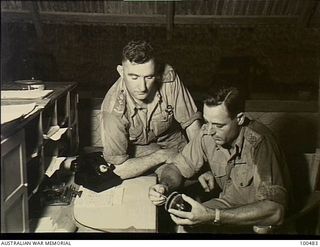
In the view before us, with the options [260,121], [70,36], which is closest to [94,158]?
[70,36]

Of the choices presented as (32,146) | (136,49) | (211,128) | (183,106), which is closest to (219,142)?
(211,128)

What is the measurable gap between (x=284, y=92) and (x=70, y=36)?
63 cm

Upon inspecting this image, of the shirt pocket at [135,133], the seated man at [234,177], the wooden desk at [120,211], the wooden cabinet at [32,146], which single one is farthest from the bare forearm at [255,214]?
the wooden cabinet at [32,146]

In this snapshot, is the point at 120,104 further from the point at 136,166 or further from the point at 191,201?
the point at 191,201

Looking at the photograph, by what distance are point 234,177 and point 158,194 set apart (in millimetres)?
229

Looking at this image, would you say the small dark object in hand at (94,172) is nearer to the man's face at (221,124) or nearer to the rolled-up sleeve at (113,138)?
the rolled-up sleeve at (113,138)

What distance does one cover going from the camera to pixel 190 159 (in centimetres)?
138

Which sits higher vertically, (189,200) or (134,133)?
(134,133)

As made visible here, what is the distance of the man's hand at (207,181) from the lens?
1.37 m

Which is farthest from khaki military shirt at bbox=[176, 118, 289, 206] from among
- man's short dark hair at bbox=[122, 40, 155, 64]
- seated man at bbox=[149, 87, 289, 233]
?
man's short dark hair at bbox=[122, 40, 155, 64]

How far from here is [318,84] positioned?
1350 mm

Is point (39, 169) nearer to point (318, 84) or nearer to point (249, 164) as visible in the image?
point (249, 164)

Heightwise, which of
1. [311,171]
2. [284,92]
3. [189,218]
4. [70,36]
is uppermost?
[70,36]

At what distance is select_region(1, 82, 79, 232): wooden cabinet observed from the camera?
1238mm
